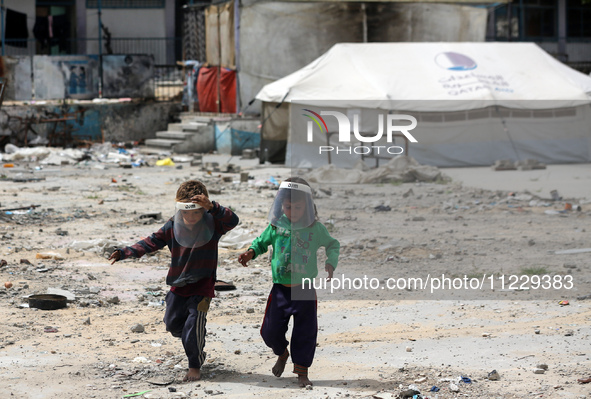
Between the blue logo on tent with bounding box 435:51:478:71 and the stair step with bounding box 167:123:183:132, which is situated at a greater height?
the blue logo on tent with bounding box 435:51:478:71

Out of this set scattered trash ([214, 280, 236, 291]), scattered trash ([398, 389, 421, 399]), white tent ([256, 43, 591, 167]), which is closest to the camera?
scattered trash ([398, 389, 421, 399])

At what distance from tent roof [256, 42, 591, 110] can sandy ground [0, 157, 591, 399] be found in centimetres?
559

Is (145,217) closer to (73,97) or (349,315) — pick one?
(349,315)

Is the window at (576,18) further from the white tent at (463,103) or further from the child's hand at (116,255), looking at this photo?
the child's hand at (116,255)

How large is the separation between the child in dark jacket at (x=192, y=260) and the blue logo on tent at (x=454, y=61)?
14589mm

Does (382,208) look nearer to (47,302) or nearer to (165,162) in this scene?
(47,302)

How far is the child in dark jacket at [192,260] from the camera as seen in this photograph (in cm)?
439

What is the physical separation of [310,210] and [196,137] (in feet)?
59.2

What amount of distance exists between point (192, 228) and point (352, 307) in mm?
2066

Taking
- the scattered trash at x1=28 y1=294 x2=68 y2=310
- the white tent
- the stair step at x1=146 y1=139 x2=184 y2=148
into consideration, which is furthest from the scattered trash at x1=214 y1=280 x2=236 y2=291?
the stair step at x1=146 y1=139 x2=184 y2=148

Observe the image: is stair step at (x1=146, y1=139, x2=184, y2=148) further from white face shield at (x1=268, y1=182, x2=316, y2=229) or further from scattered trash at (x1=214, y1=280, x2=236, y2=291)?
white face shield at (x1=268, y1=182, x2=316, y2=229)

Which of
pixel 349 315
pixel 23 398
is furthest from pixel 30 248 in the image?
pixel 23 398

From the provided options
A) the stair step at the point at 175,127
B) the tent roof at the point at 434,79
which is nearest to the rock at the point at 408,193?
the tent roof at the point at 434,79

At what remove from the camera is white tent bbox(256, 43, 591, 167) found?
56.7 feet
